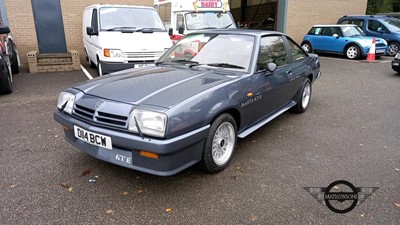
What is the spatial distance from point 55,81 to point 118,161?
6.40m

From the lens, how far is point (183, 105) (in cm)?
278

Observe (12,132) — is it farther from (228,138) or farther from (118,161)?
(228,138)

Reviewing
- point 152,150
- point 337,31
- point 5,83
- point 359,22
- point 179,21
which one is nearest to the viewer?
point 152,150

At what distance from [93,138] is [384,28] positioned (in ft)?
48.6

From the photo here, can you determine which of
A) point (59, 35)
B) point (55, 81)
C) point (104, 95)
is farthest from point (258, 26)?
point (104, 95)

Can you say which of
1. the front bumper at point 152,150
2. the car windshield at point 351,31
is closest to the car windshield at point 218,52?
the front bumper at point 152,150

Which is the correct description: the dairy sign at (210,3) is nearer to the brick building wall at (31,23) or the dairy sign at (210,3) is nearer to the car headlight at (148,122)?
the brick building wall at (31,23)

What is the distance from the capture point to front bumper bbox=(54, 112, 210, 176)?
2.63m

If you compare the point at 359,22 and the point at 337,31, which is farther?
the point at 359,22

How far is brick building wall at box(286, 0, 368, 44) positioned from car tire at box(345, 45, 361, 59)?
356cm

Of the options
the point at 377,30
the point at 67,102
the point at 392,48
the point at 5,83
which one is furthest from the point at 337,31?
the point at 67,102

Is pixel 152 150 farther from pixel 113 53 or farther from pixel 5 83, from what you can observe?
pixel 5 83

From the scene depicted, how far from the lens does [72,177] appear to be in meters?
3.25

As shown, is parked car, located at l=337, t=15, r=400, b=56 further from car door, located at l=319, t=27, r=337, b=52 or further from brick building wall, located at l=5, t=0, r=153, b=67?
brick building wall, located at l=5, t=0, r=153, b=67
